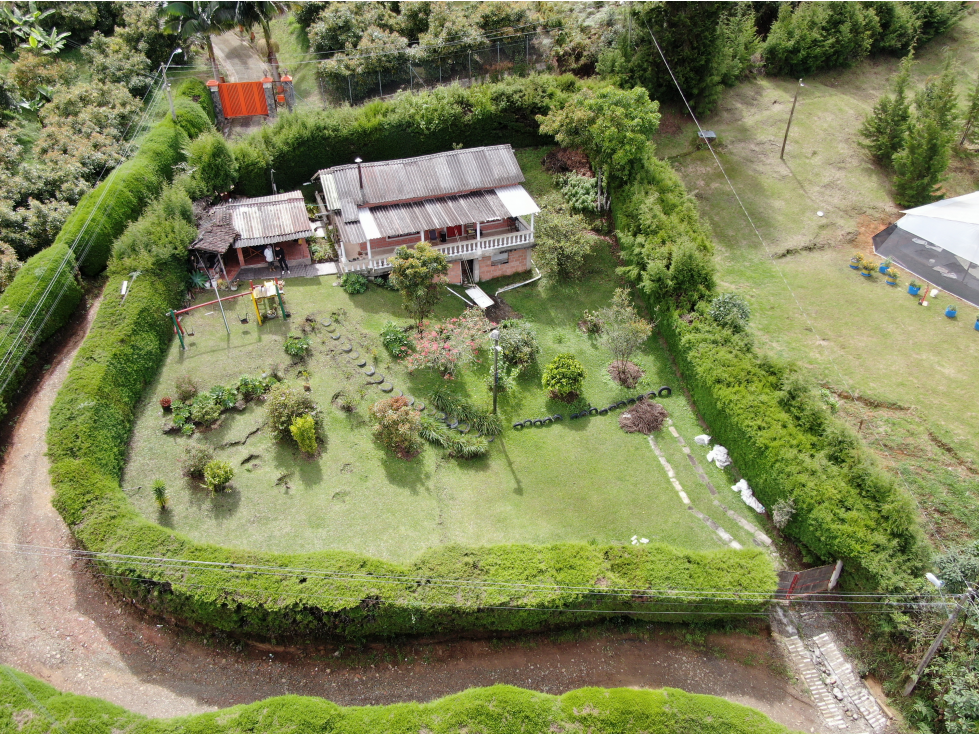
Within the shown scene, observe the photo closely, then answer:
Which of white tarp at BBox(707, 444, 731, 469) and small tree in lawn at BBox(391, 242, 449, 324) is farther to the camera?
small tree in lawn at BBox(391, 242, 449, 324)

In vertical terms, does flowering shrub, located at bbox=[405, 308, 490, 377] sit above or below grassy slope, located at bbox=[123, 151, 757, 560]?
above

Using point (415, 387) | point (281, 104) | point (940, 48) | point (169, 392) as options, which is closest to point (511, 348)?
point (415, 387)

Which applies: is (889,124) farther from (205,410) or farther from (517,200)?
(205,410)

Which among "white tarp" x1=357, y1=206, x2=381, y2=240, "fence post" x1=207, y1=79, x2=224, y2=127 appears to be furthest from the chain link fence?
"white tarp" x1=357, y1=206, x2=381, y2=240

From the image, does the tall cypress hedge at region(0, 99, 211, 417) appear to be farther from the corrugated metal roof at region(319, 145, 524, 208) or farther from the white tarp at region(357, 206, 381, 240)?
the white tarp at region(357, 206, 381, 240)

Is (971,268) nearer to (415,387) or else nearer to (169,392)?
(415,387)

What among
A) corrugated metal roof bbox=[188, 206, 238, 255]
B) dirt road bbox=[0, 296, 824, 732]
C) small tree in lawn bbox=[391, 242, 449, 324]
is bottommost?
dirt road bbox=[0, 296, 824, 732]

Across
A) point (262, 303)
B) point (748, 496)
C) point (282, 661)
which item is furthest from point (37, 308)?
point (748, 496)
